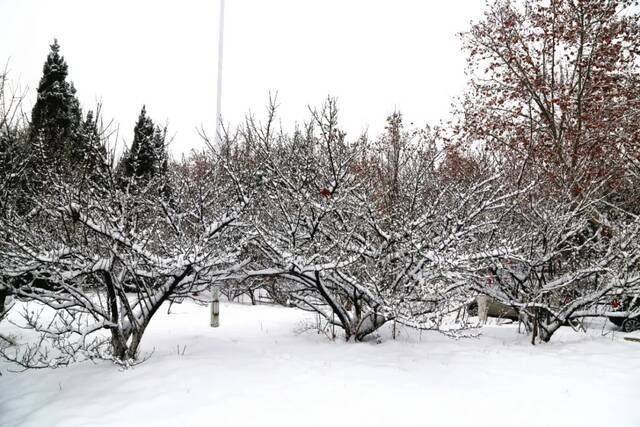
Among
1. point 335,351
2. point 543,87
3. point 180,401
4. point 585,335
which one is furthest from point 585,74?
point 180,401

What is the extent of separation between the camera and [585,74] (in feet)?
39.2

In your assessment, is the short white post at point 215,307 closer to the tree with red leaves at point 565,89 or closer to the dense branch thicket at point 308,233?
the dense branch thicket at point 308,233

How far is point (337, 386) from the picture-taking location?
517 cm

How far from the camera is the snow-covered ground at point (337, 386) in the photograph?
14.6 feet

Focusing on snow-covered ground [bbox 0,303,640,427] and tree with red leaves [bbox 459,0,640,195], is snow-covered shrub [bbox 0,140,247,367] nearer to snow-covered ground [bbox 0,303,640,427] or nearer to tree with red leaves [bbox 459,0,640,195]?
snow-covered ground [bbox 0,303,640,427]

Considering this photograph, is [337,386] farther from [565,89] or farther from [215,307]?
[565,89]

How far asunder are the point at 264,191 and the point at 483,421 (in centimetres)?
421

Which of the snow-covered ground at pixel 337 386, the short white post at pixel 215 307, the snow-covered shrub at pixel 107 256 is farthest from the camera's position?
the short white post at pixel 215 307

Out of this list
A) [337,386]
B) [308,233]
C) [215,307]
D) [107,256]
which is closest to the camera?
[337,386]

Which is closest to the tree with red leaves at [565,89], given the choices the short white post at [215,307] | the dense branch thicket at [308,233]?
the dense branch thicket at [308,233]

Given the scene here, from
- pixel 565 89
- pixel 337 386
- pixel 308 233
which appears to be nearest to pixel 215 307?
pixel 308 233

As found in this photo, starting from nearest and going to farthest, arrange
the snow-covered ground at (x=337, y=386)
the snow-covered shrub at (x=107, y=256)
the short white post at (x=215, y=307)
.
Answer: the snow-covered ground at (x=337, y=386), the snow-covered shrub at (x=107, y=256), the short white post at (x=215, y=307)

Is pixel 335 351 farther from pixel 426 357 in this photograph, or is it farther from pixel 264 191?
pixel 264 191

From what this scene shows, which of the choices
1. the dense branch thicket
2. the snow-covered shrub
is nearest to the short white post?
the dense branch thicket
